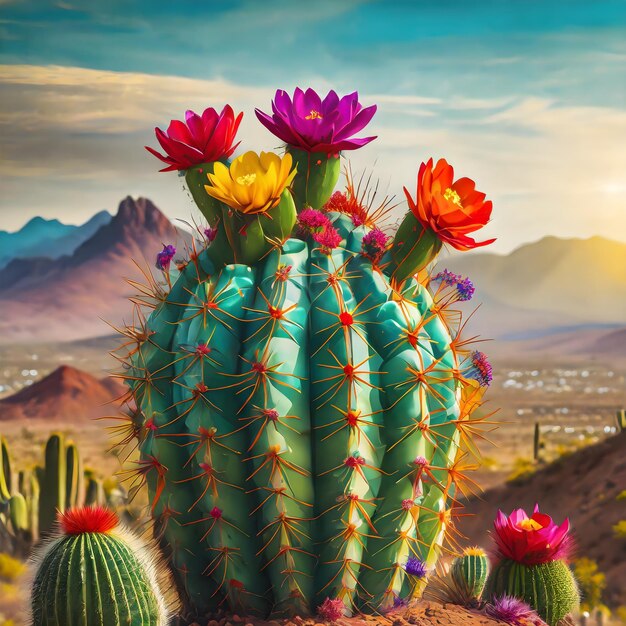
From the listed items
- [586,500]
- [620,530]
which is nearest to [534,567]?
[620,530]

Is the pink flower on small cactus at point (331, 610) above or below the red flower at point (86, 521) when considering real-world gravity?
below

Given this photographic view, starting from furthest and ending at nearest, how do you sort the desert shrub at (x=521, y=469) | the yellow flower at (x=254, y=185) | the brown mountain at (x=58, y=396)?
the brown mountain at (x=58, y=396) < the desert shrub at (x=521, y=469) < the yellow flower at (x=254, y=185)

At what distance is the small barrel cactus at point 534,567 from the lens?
5.38m

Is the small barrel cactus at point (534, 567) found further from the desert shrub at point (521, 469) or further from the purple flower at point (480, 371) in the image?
the desert shrub at point (521, 469)

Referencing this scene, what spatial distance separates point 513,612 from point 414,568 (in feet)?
2.19

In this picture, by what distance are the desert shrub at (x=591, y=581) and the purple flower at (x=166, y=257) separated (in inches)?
229

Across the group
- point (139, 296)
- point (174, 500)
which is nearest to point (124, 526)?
point (174, 500)

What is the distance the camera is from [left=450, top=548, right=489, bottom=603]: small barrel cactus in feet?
17.7

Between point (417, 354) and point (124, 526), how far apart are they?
5.19 ft

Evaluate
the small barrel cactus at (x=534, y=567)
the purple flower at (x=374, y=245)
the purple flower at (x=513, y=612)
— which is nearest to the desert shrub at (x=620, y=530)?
the small barrel cactus at (x=534, y=567)

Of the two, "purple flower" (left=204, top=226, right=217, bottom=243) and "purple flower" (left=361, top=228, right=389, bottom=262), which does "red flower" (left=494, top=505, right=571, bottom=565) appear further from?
"purple flower" (left=204, top=226, right=217, bottom=243)

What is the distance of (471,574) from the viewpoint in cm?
538

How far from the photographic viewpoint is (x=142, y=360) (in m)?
5.07

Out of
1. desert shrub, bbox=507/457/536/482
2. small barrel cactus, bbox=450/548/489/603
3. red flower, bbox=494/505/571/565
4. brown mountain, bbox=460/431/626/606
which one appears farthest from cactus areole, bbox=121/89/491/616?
desert shrub, bbox=507/457/536/482
